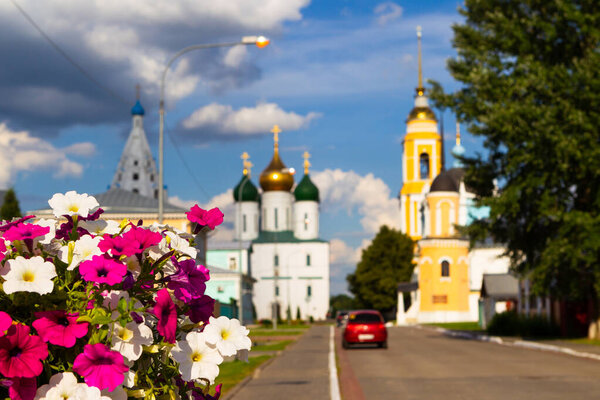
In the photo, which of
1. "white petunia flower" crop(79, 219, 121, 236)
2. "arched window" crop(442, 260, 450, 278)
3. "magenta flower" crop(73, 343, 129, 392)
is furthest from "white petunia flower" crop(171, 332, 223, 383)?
"arched window" crop(442, 260, 450, 278)

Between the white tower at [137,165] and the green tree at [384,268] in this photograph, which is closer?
the green tree at [384,268]

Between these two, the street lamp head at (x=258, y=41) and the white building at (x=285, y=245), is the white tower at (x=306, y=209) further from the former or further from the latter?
the street lamp head at (x=258, y=41)

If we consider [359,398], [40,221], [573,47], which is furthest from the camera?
[573,47]

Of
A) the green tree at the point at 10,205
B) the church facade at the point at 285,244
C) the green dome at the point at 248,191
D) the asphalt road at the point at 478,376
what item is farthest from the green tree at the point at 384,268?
the asphalt road at the point at 478,376

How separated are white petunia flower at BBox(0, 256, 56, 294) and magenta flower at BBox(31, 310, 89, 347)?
3.8 inches

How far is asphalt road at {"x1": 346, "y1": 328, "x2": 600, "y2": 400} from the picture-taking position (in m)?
14.8

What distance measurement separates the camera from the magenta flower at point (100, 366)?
3.28 m

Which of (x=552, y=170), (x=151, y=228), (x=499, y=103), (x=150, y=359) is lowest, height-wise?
(x=150, y=359)

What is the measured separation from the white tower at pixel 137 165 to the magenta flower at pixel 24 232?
4876 inches

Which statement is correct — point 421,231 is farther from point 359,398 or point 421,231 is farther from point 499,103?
point 359,398

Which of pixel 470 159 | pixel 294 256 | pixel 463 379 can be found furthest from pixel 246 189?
pixel 463 379

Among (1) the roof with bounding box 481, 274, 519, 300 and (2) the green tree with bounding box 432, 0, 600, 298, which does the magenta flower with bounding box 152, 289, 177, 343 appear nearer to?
(2) the green tree with bounding box 432, 0, 600, 298

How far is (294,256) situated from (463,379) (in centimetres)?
10622

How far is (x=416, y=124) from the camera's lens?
344 feet
